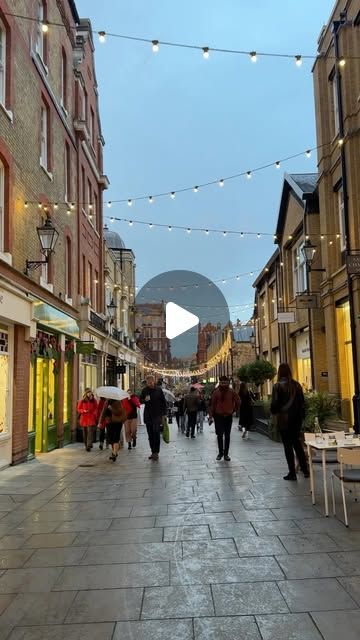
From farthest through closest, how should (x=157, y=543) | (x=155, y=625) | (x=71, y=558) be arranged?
(x=157, y=543) → (x=71, y=558) → (x=155, y=625)

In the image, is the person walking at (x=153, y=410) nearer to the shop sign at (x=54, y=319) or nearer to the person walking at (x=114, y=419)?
the person walking at (x=114, y=419)

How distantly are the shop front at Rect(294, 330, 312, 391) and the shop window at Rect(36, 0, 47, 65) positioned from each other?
42.2ft

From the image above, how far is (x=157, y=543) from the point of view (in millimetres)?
5668

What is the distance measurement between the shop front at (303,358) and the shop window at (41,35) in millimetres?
12869

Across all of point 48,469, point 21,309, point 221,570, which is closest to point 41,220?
point 21,309

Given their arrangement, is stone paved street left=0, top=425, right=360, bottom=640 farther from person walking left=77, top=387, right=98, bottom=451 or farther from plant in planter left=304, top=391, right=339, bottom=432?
person walking left=77, top=387, right=98, bottom=451

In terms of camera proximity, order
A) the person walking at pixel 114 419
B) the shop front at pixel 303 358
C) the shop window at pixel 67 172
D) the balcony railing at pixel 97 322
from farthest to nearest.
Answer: the shop front at pixel 303 358 < the balcony railing at pixel 97 322 < the shop window at pixel 67 172 < the person walking at pixel 114 419

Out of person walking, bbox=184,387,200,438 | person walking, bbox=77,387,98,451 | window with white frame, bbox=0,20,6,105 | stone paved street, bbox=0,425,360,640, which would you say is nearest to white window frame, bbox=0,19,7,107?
window with white frame, bbox=0,20,6,105

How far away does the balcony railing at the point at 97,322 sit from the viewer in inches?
779

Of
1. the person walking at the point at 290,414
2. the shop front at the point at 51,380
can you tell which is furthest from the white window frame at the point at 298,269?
the person walking at the point at 290,414

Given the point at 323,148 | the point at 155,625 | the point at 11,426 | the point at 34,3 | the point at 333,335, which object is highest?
the point at 34,3

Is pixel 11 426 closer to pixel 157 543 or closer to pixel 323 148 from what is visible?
pixel 157 543

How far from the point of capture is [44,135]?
1478cm

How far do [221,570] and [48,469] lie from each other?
275 inches
